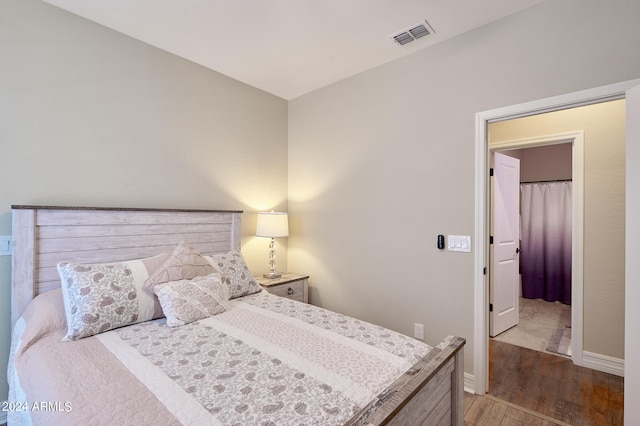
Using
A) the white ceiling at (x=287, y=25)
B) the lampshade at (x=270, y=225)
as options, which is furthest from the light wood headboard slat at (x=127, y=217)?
the white ceiling at (x=287, y=25)

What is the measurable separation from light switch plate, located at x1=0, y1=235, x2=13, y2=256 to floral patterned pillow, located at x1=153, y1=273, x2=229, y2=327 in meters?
0.95

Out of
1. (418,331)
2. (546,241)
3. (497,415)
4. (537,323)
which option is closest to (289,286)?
(418,331)

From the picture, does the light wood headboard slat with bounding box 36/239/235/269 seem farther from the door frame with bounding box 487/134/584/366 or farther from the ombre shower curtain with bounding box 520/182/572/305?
the ombre shower curtain with bounding box 520/182/572/305

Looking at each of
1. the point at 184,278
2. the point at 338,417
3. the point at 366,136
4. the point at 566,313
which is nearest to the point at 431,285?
the point at 366,136

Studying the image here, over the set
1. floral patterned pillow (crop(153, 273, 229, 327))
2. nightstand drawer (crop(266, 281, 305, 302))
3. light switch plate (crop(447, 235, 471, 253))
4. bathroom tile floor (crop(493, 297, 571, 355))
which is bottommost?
bathroom tile floor (crop(493, 297, 571, 355))

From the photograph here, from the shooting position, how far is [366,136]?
9.72 ft

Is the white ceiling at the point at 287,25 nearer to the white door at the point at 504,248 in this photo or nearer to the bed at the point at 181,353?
the bed at the point at 181,353

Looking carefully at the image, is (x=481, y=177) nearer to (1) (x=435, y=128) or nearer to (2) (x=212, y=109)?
(1) (x=435, y=128)

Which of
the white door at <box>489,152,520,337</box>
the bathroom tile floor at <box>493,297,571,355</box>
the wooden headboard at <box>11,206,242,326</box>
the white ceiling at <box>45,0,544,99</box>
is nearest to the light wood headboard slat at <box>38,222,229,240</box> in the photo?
the wooden headboard at <box>11,206,242,326</box>

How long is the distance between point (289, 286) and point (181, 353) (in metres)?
1.71

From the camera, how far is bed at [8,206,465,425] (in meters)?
1.06

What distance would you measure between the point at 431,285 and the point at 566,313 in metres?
3.15

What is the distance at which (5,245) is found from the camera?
6.25 ft

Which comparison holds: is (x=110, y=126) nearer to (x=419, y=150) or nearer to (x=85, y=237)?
(x=85, y=237)
